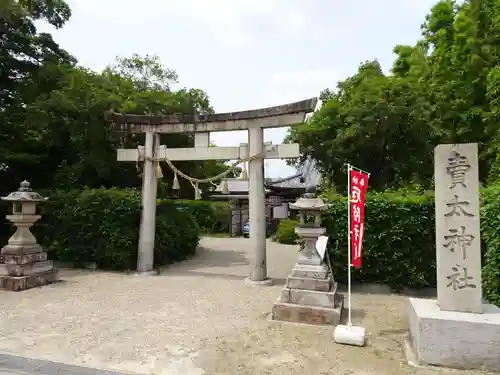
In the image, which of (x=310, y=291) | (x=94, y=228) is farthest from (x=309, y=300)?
(x=94, y=228)

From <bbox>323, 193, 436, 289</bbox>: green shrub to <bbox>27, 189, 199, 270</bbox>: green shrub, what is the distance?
6.17 metres

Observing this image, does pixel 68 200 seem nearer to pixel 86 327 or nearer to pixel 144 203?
pixel 144 203

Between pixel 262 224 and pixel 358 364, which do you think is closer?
pixel 358 364

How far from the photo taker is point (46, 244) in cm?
1163

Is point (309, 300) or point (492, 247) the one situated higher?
point (492, 247)

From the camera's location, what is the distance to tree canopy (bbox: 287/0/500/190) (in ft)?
47.3

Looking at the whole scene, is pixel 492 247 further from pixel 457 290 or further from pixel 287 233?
pixel 287 233

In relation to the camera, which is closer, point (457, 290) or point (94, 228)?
point (457, 290)

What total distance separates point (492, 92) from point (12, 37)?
17787 mm

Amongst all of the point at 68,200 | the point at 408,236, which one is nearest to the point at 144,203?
the point at 68,200

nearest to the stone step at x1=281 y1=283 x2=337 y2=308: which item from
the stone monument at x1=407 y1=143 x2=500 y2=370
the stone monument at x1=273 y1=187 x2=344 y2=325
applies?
the stone monument at x1=273 y1=187 x2=344 y2=325

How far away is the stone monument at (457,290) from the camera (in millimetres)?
4504

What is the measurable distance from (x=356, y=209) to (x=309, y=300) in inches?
74.7

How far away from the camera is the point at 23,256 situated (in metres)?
8.77
